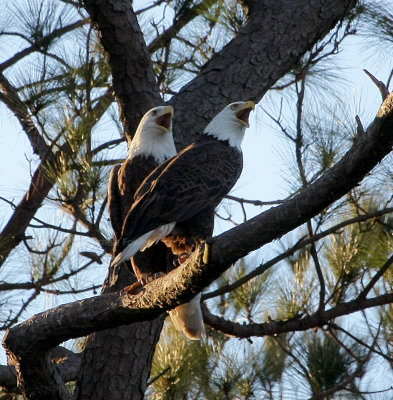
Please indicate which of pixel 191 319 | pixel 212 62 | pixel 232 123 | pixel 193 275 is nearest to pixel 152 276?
pixel 191 319

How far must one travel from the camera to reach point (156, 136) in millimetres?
3854

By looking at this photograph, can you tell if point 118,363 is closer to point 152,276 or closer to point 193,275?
point 152,276

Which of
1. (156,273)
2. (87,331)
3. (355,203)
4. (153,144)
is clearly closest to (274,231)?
(87,331)

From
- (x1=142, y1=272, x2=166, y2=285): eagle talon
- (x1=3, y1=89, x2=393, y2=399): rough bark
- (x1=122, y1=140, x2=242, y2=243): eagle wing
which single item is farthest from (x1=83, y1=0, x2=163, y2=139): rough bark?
(x1=3, y1=89, x2=393, y2=399): rough bark

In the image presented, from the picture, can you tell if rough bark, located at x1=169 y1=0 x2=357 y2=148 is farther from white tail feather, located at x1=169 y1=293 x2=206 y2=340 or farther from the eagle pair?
white tail feather, located at x1=169 y1=293 x2=206 y2=340

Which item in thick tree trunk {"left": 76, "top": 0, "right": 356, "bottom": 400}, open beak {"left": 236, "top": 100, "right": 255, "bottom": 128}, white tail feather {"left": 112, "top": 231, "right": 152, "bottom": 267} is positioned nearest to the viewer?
white tail feather {"left": 112, "top": 231, "right": 152, "bottom": 267}

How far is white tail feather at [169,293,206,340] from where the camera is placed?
3.61 m

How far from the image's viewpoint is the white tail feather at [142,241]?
10.0 feet

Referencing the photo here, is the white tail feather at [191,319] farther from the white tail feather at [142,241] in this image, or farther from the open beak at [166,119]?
the open beak at [166,119]

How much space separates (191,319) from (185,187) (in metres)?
0.62

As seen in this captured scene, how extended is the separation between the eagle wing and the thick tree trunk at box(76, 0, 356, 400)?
0.51m

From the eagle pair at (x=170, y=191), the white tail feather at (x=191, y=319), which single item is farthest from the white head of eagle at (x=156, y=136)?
the white tail feather at (x=191, y=319)

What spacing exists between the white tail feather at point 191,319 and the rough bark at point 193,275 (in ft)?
2.30

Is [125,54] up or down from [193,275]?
up
